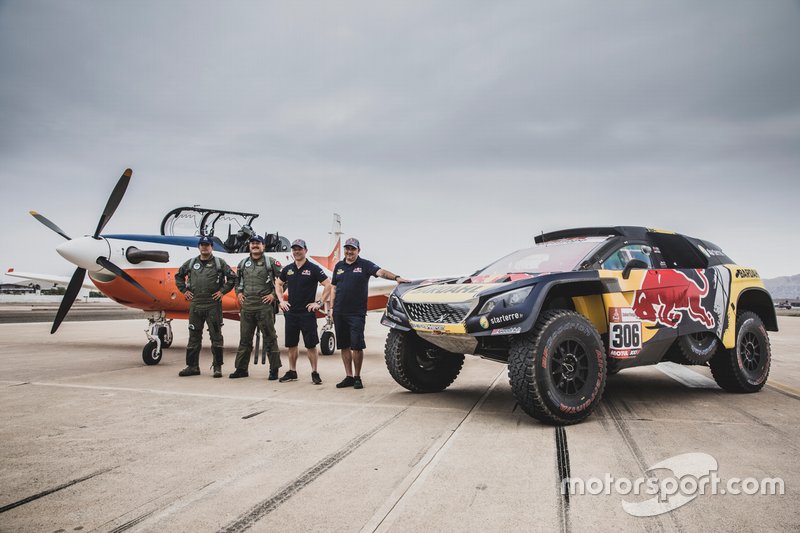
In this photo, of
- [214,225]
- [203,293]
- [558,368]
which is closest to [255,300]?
[203,293]

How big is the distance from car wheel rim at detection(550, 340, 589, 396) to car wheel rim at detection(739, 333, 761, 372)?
2804mm

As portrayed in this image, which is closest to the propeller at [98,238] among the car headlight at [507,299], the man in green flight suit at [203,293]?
the man in green flight suit at [203,293]

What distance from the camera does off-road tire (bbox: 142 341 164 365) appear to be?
28.3 feet

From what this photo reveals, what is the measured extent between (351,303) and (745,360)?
4.73 metres

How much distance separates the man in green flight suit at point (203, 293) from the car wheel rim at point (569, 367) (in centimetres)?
507

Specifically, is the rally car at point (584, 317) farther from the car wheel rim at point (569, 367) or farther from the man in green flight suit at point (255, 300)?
the man in green flight suit at point (255, 300)

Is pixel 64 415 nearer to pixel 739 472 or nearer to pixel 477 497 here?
pixel 477 497

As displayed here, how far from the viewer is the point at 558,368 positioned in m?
4.38

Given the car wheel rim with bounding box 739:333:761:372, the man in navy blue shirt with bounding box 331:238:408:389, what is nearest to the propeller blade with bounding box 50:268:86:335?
the man in navy blue shirt with bounding box 331:238:408:389

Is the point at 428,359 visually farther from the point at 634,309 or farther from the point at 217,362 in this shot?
the point at 217,362

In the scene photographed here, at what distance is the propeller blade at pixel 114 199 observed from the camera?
9789mm

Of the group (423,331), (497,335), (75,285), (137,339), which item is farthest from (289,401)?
(137,339)

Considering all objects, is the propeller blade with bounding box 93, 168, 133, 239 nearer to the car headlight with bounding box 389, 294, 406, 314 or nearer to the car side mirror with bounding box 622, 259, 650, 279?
the car headlight with bounding box 389, 294, 406, 314

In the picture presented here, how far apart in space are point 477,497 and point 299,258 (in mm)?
4992
